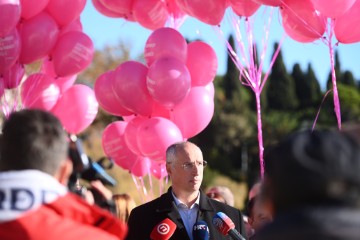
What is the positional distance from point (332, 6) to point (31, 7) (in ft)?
8.82

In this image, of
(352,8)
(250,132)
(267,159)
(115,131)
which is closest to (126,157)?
(115,131)

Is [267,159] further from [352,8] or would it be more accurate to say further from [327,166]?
[352,8]

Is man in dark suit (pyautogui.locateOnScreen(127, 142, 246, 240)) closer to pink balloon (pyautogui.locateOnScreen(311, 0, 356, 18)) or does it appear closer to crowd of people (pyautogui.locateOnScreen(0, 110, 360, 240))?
crowd of people (pyautogui.locateOnScreen(0, 110, 360, 240))

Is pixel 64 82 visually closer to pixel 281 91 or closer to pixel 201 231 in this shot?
pixel 201 231

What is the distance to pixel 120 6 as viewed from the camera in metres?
6.00

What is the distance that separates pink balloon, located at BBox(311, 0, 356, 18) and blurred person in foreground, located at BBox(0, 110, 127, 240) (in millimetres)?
3554

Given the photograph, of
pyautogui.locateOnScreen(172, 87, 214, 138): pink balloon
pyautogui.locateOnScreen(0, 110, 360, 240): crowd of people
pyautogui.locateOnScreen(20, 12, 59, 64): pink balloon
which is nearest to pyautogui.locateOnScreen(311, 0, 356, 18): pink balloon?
pyautogui.locateOnScreen(172, 87, 214, 138): pink balloon

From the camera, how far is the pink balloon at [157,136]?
5453mm

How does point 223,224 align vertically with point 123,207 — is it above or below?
above

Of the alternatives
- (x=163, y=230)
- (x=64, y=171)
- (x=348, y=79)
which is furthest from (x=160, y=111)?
(x=348, y=79)

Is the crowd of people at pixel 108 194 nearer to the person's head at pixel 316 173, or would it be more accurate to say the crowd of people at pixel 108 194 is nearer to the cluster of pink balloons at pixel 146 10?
the person's head at pixel 316 173

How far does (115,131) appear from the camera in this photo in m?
6.35

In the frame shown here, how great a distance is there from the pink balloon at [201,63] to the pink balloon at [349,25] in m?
1.19

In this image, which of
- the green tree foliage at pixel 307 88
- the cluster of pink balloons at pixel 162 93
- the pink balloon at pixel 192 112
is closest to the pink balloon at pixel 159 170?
the cluster of pink balloons at pixel 162 93
